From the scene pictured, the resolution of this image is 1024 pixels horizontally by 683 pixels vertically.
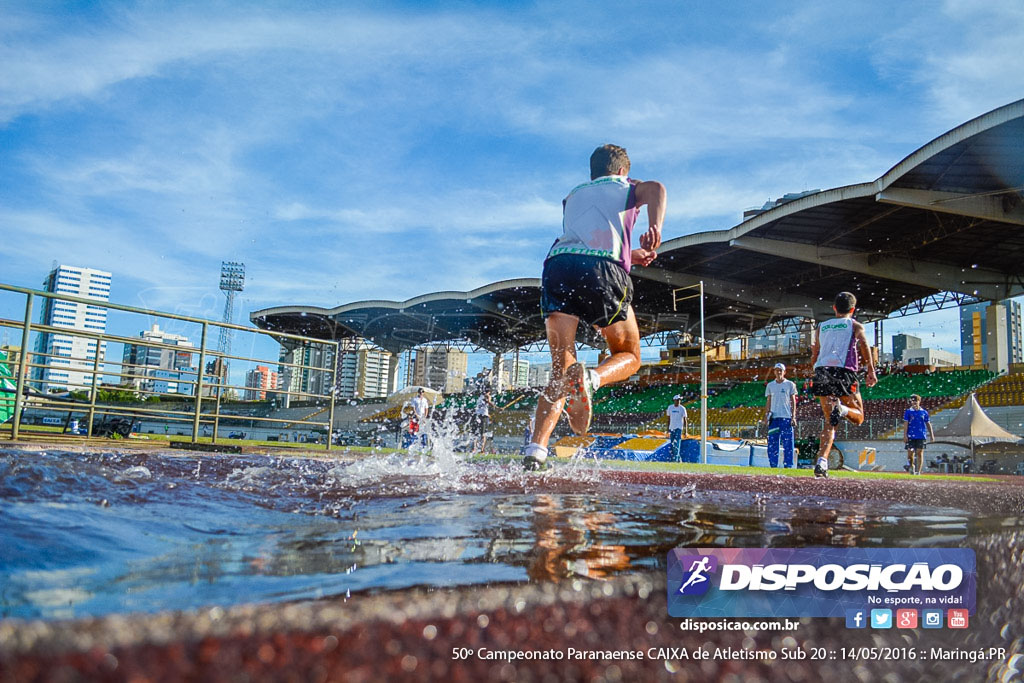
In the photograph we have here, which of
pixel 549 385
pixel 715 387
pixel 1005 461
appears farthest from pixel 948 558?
pixel 715 387

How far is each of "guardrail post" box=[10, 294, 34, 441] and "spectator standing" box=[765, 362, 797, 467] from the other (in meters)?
8.47

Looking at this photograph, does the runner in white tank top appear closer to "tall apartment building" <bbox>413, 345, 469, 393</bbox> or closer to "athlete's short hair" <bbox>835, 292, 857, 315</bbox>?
"athlete's short hair" <bbox>835, 292, 857, 315</bbox>

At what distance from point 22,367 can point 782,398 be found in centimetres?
877

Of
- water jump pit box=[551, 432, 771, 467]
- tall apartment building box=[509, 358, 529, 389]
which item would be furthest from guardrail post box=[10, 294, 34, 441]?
tall apartment building box=[509, 358, 529, 389]

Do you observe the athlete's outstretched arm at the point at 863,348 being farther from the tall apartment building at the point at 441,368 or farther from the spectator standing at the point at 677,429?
the tall apartment building at the point at 441,368

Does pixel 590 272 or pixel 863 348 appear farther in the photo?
pixel 863 348

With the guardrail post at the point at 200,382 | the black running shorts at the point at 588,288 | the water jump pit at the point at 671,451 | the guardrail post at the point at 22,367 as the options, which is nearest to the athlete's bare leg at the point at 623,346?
the black running shorts at the point at 588,288

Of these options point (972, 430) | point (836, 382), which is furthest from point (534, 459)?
point (972, 430)

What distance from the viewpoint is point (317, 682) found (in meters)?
0.49

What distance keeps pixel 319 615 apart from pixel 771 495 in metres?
2.34

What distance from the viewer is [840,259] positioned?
22000 millimetres

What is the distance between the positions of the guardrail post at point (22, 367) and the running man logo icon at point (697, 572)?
5.34 meters

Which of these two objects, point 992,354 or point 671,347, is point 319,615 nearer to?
point 992,354

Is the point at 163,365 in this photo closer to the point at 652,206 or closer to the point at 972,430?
the point at 652,206
